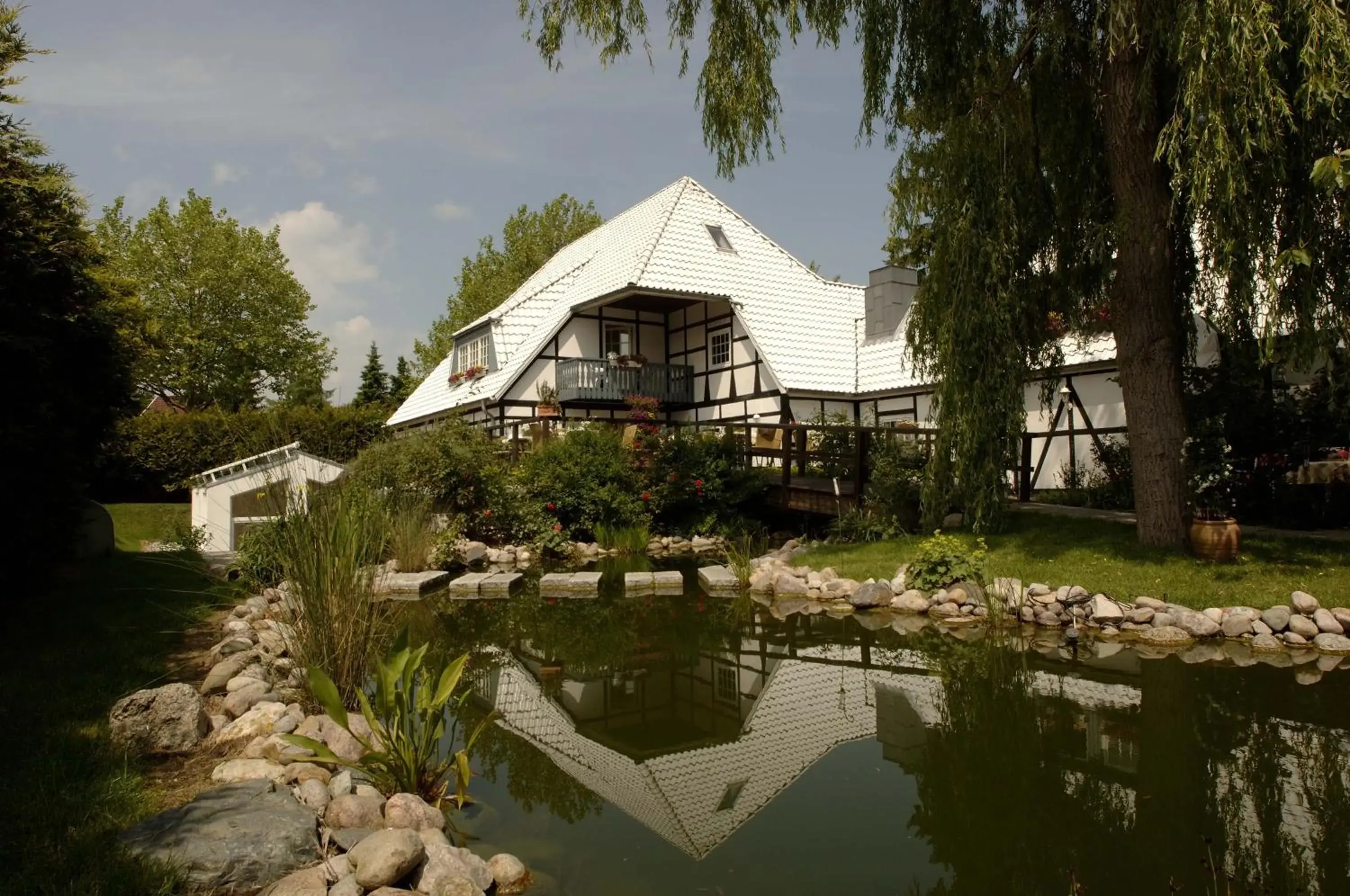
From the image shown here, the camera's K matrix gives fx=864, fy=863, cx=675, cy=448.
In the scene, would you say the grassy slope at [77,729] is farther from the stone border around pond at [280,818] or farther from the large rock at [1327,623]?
the large rock at [1327,623]

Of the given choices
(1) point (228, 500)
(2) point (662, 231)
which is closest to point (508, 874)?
(1) point (228, 500)

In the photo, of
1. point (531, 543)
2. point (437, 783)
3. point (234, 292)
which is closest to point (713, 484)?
point (531, 543)

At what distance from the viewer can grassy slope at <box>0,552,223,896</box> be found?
9.37ft

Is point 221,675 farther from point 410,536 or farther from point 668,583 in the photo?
point 410,536

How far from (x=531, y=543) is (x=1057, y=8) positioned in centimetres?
1036

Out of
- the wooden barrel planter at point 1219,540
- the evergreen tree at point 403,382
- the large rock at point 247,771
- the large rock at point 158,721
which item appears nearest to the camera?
the large rock at point 247,771

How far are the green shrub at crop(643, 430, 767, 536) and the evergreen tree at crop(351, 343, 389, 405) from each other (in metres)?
25.2

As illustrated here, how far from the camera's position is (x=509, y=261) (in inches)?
1375

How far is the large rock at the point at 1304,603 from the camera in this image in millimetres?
6895

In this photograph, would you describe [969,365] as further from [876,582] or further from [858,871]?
[858,871]

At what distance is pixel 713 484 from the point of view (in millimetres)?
14859

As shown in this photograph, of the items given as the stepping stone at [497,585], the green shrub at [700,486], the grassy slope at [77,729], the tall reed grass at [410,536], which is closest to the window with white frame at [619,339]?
the green shrub at [700,486]

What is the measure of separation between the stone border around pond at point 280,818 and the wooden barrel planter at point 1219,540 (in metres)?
7.42

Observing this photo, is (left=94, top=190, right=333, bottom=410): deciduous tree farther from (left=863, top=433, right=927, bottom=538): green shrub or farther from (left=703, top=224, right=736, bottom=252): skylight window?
(left=863, top=433, right=927, bottom=538): green shrub
